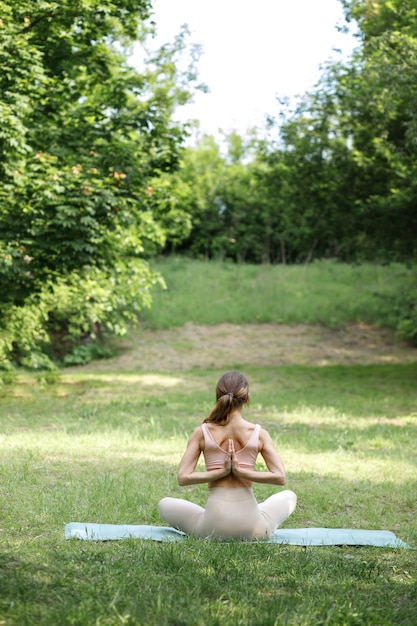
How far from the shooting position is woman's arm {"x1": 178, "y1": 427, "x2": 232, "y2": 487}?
5.48 m

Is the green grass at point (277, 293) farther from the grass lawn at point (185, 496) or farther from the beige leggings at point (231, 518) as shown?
the beige leggings at point (231, 518)

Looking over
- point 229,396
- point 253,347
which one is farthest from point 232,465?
point 253,347

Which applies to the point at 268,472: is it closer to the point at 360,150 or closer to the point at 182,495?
the point at 182,495

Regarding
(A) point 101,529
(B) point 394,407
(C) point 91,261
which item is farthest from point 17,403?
(A) point 101,529

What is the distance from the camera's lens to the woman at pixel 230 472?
554 cm

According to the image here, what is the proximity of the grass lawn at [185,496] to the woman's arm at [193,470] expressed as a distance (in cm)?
44

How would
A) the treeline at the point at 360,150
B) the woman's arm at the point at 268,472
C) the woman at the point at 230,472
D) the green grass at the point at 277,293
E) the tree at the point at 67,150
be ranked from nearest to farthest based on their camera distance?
the woman's arm at the point at 268,472 → the woman at the point at 230,472 → the tree at the point at 67,150 → the treeline at the point at 360,150 → the green grass at the point at 277,293

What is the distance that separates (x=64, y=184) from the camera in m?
12.5

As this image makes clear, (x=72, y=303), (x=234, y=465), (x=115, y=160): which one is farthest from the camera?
(x=72, y=303)

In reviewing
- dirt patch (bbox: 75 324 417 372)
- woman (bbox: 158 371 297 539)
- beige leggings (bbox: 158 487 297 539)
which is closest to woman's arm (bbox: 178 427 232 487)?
woman (bbox: 158 371 297 539)

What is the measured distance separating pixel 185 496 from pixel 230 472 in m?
2.22

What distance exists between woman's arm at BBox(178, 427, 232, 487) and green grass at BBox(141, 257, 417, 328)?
765 inches

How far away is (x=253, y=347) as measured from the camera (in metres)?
24.0

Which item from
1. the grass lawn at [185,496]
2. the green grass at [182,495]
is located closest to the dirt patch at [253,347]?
the grass lawn at [185,496]
